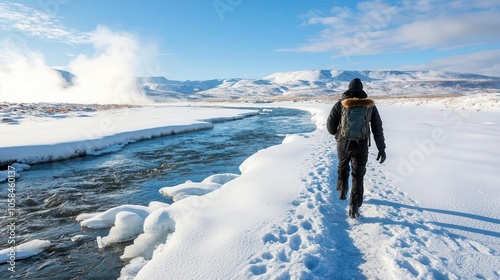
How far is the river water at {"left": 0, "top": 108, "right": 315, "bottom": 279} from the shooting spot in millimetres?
4879

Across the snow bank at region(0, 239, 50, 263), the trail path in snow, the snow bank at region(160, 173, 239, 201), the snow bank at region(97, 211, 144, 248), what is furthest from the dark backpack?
the snow bank at region(0, 239, 50, 263)

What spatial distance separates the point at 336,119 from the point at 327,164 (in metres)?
4.37

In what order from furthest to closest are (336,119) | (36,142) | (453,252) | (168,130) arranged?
(168,130) → (36,142) → (336,119) → (453,252)

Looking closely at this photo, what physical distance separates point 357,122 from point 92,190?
8348 mm

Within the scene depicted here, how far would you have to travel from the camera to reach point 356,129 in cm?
489

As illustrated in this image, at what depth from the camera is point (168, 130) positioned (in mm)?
21656

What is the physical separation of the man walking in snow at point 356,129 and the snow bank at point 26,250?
6.03 m

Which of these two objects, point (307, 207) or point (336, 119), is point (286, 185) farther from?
point (336, 119)

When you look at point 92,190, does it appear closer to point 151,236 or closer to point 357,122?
point 151,236

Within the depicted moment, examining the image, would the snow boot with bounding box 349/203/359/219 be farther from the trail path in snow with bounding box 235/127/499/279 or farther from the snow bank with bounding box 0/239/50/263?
the snow bank with bounding box 0/239/50/263

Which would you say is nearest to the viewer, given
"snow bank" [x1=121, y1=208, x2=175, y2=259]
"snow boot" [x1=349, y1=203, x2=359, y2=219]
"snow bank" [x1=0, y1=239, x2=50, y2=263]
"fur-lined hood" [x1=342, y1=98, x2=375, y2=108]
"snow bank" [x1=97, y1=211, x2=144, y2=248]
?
A: "fur-lined hood" [x1=342, y1=98, x2=375, y2=108]

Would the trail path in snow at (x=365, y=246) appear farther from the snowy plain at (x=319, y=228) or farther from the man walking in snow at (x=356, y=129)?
the man walking in snow at (x=356, y=129)

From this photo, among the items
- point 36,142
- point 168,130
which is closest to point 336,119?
point 36,142

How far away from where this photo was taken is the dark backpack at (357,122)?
192 inches
